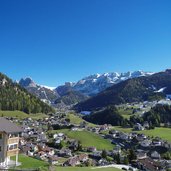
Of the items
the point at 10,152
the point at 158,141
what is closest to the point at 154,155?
the point at 158,141

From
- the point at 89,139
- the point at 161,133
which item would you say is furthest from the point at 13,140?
the point at 161,133

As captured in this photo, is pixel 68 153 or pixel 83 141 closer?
pixel 68 153

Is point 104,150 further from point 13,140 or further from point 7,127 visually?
point 7,127

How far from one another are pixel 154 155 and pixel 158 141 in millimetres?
24396

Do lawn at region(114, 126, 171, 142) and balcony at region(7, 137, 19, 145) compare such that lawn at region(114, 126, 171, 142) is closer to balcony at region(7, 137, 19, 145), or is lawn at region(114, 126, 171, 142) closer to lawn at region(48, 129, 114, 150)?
lawn at region(48, 129, 114, 150)

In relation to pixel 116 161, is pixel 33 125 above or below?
above

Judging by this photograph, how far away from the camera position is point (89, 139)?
164 m

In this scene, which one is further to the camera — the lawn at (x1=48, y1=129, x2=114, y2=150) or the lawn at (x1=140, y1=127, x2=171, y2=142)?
the lawn at (x1=140, y1=127, x2=171, y2=142)

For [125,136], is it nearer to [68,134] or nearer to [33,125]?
[68,134]

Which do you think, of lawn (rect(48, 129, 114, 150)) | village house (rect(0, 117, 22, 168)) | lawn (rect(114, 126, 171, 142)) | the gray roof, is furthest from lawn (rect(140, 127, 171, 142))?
village house (rect(0, 117, 22, 168))

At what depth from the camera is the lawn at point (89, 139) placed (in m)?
154

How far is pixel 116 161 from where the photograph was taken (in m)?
106

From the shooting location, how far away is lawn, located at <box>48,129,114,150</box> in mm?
154000

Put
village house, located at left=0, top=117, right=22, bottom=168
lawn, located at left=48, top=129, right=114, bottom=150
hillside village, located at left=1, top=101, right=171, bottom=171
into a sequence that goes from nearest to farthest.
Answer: village house, located at left=0, top=117, right=22, bottom=168 < hillside village, located at left=1, top=101, right=171, bottom=171 < lawn, located at left=48, top=129, right=114, bottom=150
